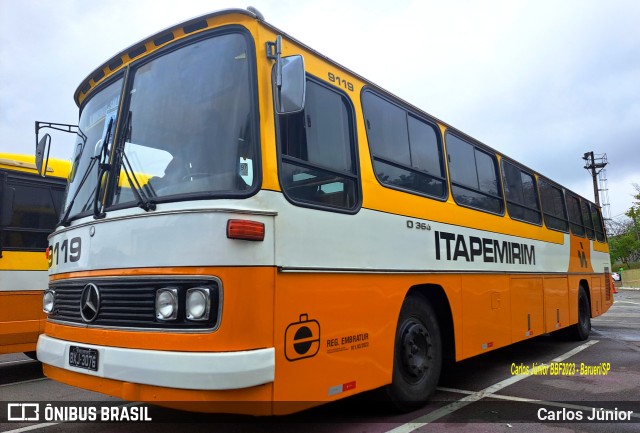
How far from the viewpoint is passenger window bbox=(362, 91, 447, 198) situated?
461 centimetres

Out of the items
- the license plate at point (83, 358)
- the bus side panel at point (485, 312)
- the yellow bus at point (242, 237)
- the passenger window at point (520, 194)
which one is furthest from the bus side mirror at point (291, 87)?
the passenger window at point (520, 194)

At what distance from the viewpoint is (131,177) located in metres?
3.60

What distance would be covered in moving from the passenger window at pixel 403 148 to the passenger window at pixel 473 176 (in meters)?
0.34

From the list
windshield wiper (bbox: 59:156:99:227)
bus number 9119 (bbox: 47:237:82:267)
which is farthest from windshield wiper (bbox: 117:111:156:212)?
bus number 9119 (bbox: 47:237:82:267)

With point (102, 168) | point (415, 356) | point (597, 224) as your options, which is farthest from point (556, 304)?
point (102, 168)

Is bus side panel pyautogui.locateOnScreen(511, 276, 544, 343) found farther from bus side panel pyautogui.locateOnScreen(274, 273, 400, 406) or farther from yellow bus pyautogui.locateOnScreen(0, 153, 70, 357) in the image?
yellow bus pyautogui.locateOnScreen(0, 153, 70, 357)

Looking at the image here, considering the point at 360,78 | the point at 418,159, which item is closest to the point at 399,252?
the point at 418,159

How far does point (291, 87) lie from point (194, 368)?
1.89 meters

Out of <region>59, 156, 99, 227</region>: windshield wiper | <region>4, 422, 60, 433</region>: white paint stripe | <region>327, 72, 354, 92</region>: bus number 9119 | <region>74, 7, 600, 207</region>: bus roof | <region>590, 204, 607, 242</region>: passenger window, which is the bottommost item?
<region>4, 422, 60, 433</region>: white paint stripe

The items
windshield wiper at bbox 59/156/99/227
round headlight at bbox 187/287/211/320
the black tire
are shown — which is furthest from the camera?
the black tire

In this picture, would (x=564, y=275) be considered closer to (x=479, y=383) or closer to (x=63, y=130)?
(x=479, y=383)

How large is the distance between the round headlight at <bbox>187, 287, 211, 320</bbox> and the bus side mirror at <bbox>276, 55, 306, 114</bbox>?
4.24 ft

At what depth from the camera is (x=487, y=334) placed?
588 cm

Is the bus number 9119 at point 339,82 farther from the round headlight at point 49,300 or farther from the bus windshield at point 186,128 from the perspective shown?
the round headlight at point 49,300
